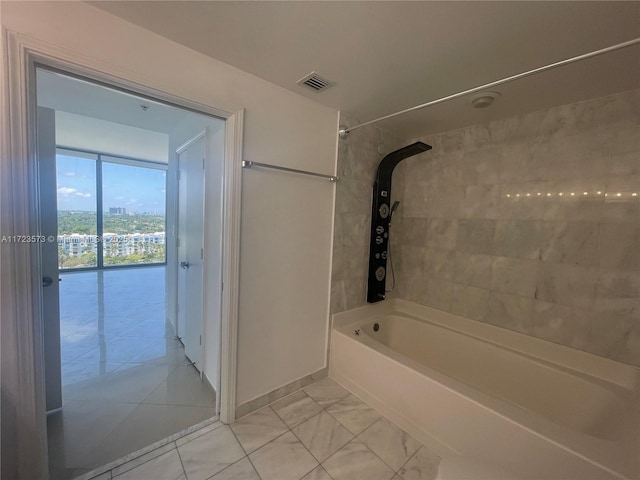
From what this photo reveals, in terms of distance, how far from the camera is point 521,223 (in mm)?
2055

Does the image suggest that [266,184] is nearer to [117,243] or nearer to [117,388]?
[117,388]

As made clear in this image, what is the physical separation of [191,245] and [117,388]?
128 centimetres

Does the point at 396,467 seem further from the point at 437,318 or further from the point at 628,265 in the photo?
the point at 628,265

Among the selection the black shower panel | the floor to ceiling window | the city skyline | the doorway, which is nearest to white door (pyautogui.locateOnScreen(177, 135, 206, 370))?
the doorway

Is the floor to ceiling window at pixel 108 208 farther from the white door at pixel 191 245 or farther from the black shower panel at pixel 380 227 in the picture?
the black shower panel at pixel 380 227

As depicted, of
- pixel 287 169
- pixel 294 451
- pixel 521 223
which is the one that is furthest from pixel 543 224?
pixel 294 451

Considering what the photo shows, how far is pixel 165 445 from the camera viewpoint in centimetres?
154

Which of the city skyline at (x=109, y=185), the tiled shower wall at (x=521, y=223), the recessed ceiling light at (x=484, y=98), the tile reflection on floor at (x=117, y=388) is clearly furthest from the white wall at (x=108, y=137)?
the recessed ceiling light at (x=484, y=98)

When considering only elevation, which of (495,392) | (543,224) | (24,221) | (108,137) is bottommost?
(495,392)

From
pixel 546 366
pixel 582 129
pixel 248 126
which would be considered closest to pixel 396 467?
pixel 546 366

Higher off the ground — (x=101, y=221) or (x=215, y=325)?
(x=101, y=221)

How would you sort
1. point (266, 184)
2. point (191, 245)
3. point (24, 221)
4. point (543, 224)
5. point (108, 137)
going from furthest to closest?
point (108, 137) < point (191, 245) < point (543, 224) < point (266, 184) < point (24, 221)

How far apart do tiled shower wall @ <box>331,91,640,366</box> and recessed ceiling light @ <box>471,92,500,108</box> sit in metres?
0.49

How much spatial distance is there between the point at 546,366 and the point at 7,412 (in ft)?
10.2
